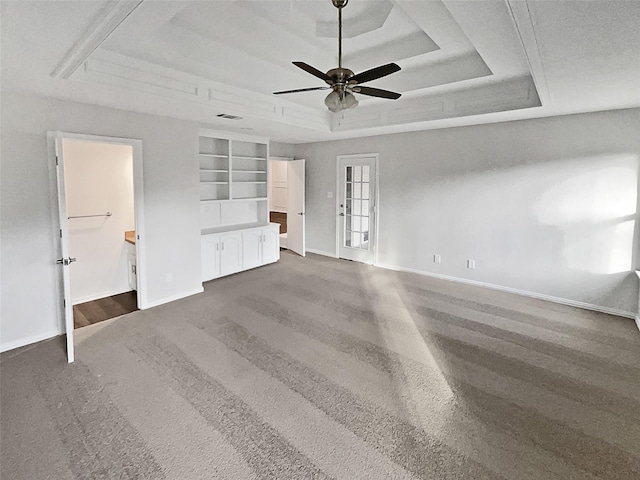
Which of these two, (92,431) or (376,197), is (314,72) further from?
(376,197)

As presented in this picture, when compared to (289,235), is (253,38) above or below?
above

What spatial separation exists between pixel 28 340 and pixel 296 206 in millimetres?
4864

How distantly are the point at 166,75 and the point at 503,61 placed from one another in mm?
3248

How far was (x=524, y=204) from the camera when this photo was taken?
4.85 m

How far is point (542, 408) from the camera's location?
8.31ft

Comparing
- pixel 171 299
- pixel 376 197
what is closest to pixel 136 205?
pixel 171 299

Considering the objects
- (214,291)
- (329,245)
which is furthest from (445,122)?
(214,291)

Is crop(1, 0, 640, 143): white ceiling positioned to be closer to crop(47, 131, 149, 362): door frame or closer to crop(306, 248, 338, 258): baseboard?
crop(47, 131, 149, 362): door frame

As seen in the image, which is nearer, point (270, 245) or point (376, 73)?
point (376, 73)

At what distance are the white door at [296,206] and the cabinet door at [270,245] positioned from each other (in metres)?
0.78

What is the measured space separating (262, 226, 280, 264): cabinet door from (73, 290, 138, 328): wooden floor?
2284 millimetres

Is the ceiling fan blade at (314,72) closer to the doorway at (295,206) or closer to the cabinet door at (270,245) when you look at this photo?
the cabinet door at (270,245)

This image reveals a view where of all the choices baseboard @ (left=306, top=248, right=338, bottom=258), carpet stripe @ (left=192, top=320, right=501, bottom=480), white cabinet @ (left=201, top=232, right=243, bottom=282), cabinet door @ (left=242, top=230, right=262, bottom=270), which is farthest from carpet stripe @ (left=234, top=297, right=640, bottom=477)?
baseboard @ (left=306, top=248, right=338, bottom=258)

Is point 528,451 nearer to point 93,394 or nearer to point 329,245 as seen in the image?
point 93,394
